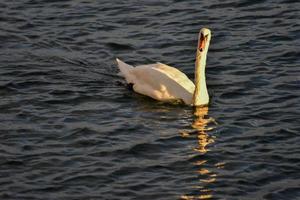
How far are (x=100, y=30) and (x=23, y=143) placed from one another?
19.8 ft

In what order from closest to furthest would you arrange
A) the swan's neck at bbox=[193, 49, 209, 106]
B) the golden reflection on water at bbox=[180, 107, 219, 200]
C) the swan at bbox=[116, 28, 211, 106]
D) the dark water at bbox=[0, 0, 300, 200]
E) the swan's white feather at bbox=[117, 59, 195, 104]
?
the golden reflection on water at bbox=[180, 107, 219, 200], the dark water at bbox=[0, 0, 300, 200], the swan's neck at bbox=[193, 49, 209, 106], the swan at bbox=[116, 28, 211, 106], the swan's white feather at bbox=[117, 59, 195, 104]

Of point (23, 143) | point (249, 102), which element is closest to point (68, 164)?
point (23, 143)

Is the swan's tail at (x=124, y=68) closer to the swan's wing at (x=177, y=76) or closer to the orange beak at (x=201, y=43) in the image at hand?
the swan's wing at (x=177, y=76)

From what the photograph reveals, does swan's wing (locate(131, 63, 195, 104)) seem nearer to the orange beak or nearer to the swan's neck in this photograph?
the swan's neck

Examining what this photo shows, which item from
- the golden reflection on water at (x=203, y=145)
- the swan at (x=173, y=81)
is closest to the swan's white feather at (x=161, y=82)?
the swan at (x=173, y=81)

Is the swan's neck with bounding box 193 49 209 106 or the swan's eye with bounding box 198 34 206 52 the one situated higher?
the swan's eye with bounding box 198 34 206 52

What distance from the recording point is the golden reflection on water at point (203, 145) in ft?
40.4

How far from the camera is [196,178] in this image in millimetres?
12766

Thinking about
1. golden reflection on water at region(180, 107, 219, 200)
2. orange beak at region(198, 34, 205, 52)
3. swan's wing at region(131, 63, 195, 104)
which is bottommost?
golden reflection on water at region(180, 107, 219, 200)

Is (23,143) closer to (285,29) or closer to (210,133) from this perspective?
(210,133)

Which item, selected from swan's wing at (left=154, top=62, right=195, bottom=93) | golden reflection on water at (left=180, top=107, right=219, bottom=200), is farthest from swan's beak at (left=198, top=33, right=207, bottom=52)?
golden reflection on water at (left=180, top=107, right=219, bottom=200)

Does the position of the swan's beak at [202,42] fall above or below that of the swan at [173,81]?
above

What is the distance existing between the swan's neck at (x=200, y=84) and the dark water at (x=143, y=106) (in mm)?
234

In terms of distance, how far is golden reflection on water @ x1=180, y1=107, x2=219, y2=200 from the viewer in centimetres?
1230
